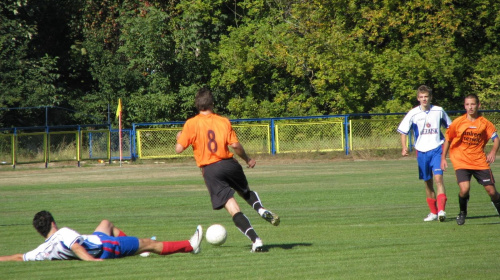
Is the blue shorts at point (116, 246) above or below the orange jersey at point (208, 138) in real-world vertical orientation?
below

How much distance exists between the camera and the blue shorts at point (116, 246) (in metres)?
7.89

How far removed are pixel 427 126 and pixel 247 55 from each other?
30.7m

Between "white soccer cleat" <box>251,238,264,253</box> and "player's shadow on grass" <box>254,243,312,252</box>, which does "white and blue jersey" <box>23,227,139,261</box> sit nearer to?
"white soccer cleat" <box>251,238,264,253</box>

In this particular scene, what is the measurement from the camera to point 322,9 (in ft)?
132

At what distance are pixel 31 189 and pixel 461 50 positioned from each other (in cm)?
2648

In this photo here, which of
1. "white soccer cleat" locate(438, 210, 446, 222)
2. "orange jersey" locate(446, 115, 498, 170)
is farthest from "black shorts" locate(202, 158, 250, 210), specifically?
"white soccer cleat" locate(438, 210, 446, 222)

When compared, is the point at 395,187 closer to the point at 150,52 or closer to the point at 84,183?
the point at 84,183

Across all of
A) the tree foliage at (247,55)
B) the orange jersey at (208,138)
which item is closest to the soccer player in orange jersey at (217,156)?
the orange jersey at (208,138)

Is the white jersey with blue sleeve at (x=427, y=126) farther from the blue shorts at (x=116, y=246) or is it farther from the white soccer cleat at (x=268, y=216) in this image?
the blue shorts at (x=116, y=246)

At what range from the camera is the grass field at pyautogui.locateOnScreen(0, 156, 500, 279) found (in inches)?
285

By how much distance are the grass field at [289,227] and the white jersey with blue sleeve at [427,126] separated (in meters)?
1.25

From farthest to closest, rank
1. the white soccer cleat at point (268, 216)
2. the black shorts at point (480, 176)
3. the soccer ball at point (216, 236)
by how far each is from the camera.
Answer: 1. the black shorts at point (480, 176)
2. the soccer ball at point (216, 236)
3. the white soccer cleat at point (268, 216)

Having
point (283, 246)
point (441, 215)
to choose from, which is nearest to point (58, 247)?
point (283, 246)

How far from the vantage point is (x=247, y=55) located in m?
41.7
